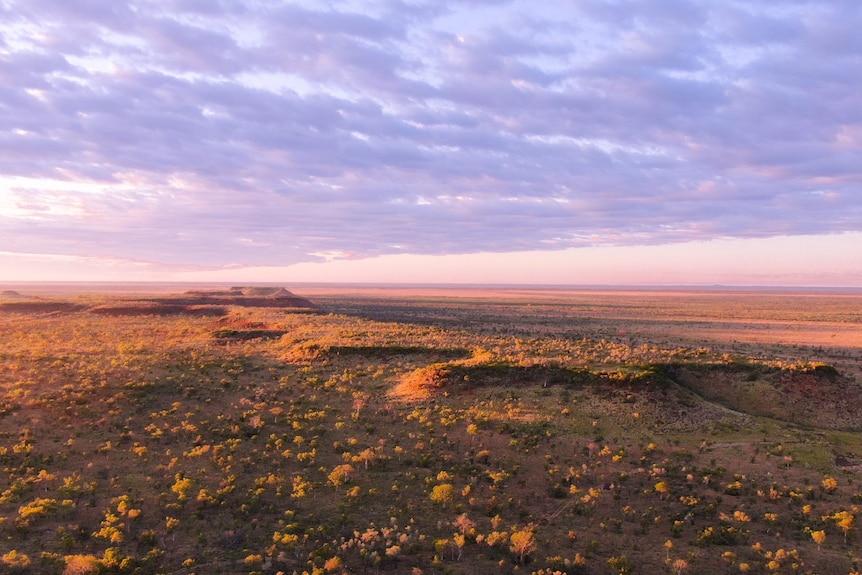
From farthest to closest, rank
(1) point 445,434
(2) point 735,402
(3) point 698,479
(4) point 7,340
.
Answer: (4) point 7,340 → (2) point 735,402 → (1) point 445,434 → (3) point 698,479

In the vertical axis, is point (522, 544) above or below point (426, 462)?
below

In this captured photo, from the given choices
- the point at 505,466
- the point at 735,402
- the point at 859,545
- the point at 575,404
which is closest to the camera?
the point at 859,545

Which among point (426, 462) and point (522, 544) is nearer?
point (522, 544)

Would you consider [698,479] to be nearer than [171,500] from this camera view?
No

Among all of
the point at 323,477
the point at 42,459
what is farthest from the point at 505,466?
the point at 42,459

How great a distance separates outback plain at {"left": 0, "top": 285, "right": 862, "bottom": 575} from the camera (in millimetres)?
14609

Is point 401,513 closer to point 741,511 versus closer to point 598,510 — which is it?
point 598,510

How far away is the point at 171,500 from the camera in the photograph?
56.6 feet

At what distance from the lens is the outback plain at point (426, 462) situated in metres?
14.6

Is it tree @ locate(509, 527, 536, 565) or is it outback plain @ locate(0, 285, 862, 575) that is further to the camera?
outback plain @ locate(0, 285, 862, 575)

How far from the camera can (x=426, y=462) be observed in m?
20.5

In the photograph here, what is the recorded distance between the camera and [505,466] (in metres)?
20.4

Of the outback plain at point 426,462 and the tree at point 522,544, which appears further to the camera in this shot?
the outback plain at point 426,462

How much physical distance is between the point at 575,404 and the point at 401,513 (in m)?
13.2
